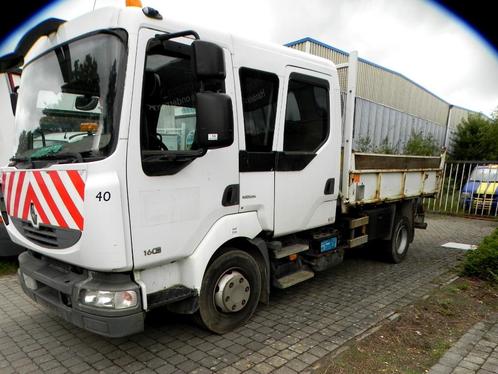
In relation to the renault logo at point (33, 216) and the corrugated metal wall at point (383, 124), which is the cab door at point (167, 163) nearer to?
the renault logo at point (33, 216)

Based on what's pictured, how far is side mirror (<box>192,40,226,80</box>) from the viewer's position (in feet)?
8.18

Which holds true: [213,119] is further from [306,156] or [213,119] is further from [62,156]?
[306,156]

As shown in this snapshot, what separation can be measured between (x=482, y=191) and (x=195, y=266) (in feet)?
37.5

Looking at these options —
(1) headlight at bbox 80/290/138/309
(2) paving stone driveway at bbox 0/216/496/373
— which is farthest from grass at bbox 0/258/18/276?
(1) headlight at bbox 80/290/138/309

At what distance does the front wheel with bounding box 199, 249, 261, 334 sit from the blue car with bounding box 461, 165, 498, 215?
34.8 ft

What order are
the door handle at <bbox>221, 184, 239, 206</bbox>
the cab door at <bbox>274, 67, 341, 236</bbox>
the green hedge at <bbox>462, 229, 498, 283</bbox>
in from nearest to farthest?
the door handle at <bbox>221, 184, 239, 206</bbox>
the cab door at <bbox>274, 67, 341, 236</bbox>
the green hedge at <bbox>462, 229, 498, 283</bbox>

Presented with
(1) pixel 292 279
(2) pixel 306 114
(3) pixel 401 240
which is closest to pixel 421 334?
(1) pixel 292 279

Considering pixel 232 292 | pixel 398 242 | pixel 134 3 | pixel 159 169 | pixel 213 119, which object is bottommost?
pixel 398 242

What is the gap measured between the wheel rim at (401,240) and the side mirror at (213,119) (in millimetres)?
4510

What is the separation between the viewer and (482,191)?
11375mm

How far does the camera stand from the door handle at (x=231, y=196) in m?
3.23

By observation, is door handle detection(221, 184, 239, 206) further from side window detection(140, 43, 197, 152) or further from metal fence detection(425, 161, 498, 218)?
metal fence detection(425, 161, 498, 218)

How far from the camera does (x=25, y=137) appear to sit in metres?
3.25

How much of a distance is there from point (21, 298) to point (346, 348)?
12.6ft
